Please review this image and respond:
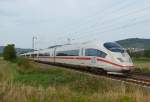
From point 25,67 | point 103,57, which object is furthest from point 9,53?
point 103,57

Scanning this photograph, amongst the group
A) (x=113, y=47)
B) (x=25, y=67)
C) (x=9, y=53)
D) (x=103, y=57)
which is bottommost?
(x=25, y=67)

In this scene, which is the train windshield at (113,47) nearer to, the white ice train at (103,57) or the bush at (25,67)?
the white ice train at (103,57)

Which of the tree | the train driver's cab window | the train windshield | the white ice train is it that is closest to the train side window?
the white ice train

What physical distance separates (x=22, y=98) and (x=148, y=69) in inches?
814

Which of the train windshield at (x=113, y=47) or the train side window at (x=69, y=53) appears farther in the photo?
the train side window at (x=69, y=53)

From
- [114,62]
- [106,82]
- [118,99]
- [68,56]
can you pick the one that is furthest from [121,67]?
[118,99]

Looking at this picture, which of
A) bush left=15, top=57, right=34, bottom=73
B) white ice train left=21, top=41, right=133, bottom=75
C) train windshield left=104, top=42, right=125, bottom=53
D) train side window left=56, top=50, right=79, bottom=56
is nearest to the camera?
white ice train left=21, top=41, right=133, bottom=75

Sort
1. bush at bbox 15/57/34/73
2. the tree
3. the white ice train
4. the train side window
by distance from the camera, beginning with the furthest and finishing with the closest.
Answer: the tree, bush at bbox 15/57/34/73, the train side window, the white ice train

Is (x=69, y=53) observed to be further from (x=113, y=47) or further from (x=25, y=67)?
(x=113, y=47)

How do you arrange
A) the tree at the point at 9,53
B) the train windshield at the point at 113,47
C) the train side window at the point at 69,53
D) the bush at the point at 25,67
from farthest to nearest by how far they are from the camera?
the tree at the point at 9,53 < the bush at the point at 25,67 < the train side window at the point at 69,53 < the train windshield at the point at 113,47

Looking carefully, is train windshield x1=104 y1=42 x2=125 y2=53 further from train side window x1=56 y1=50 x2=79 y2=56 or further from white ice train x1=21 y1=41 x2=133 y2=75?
train side window x1=56 y1=50 x2=79 y2=56

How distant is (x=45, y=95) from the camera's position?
12102 millimetres

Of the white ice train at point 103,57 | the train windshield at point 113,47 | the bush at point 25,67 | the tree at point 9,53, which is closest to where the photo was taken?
the white ice train at point 103,57

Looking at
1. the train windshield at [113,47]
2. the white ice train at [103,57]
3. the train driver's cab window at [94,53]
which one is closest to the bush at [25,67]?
the white ice train at [103,57]
